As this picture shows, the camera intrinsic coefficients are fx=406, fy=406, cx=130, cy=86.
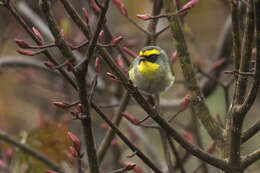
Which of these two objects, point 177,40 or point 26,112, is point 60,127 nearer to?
point 177,40

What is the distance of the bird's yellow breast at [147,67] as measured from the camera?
282 cm

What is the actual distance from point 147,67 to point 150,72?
6cm

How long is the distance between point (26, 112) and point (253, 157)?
5.63 m

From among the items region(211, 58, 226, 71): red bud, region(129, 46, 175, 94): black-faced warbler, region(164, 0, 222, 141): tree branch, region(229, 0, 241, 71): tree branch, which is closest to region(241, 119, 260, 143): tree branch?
region(164, 0, 222, 141): tree branch

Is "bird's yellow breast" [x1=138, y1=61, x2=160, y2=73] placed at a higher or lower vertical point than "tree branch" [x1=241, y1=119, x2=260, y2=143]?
higher

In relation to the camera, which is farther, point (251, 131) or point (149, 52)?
point (149, 52)

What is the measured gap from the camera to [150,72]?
2832 mm

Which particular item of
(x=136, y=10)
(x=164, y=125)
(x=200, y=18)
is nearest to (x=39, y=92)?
(x=136, y=10)

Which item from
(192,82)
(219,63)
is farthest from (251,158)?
(219,63)

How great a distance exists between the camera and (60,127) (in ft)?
10.2

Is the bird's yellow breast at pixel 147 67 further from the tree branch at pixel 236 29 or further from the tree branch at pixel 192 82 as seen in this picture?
the tree branch at pixel 236 29

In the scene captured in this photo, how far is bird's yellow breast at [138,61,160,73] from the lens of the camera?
2.82m

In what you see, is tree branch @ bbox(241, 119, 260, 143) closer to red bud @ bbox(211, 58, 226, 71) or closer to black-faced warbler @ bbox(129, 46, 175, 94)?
black-faced warbler @ bbox(129, 46, 175, 94)

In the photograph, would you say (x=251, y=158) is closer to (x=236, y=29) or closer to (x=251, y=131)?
(x=251, y=131)
